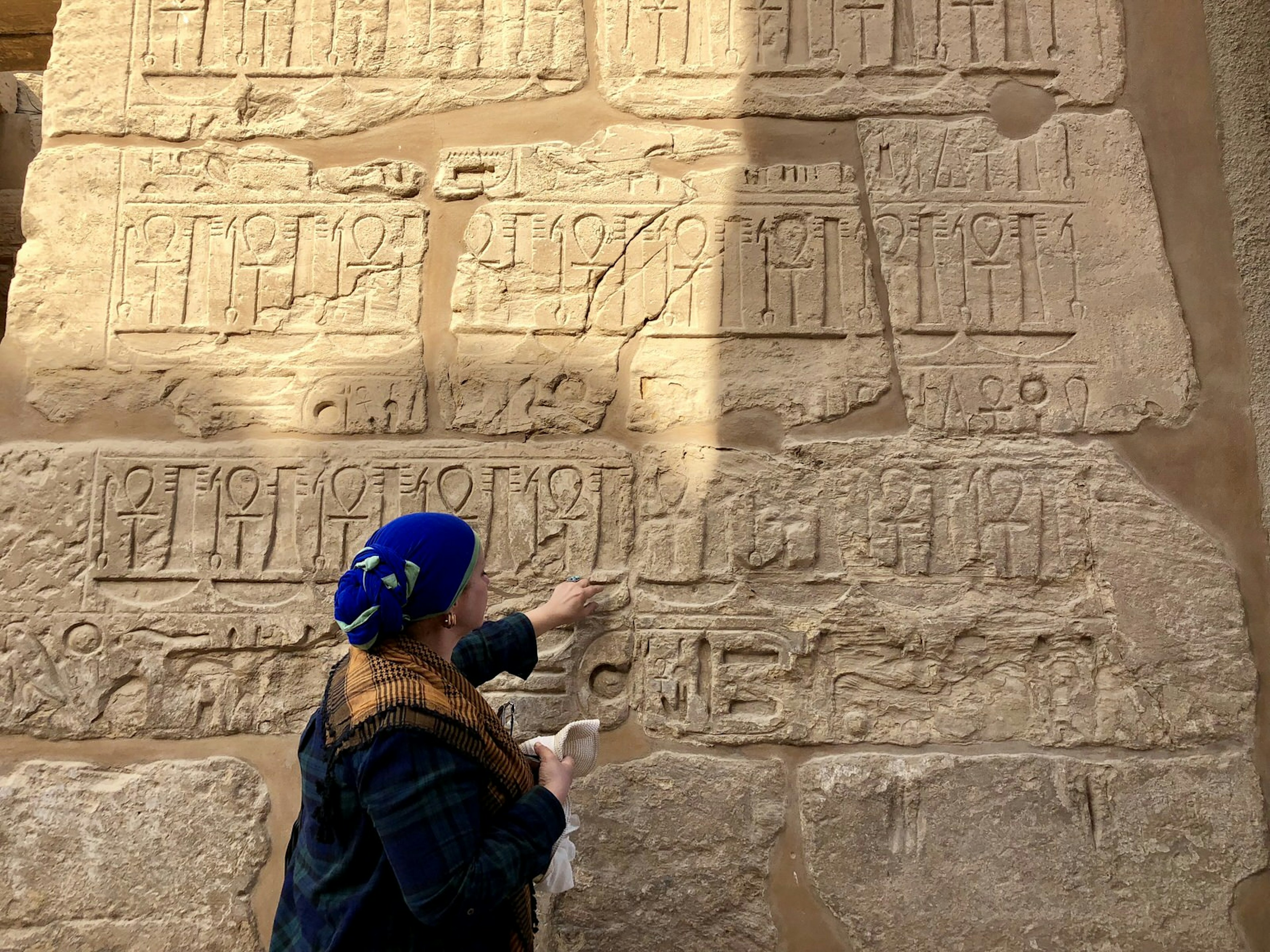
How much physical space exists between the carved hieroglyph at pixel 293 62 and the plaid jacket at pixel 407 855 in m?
1.75

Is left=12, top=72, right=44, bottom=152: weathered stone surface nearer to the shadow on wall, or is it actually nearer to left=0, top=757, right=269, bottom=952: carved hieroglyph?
the shadow on wall

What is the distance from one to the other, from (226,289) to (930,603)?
76.6 inches

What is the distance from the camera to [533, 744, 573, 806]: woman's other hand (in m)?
1.66

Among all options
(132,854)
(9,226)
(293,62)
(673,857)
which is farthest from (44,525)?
(9,226)

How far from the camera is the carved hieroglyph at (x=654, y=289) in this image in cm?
250

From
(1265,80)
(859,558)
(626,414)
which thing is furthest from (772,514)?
(1265,80)

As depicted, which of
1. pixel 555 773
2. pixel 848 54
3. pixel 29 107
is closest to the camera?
pixel 555 773

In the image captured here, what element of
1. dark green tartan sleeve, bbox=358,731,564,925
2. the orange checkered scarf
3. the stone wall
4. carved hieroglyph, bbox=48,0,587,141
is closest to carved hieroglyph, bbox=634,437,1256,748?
the stone wall

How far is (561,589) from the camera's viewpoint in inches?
91.8

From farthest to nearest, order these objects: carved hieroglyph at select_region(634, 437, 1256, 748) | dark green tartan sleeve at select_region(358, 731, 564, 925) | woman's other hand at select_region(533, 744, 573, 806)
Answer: carved hieroglyph at select_region(634, 437, 1256, 748) < woman's other hand at select_region(533, 744, 573, 806) < dark green tartan sleeve at select_region(358, 731, 564, 925)

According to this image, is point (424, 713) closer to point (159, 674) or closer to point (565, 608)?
point (565, 608)

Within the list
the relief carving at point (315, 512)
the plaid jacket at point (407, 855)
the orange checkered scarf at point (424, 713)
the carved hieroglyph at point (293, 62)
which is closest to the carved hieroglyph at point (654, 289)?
the relief carving at point (315, 512)

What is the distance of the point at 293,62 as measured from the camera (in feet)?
8.73

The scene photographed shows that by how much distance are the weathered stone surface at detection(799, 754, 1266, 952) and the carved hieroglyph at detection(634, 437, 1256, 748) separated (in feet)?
0.28
